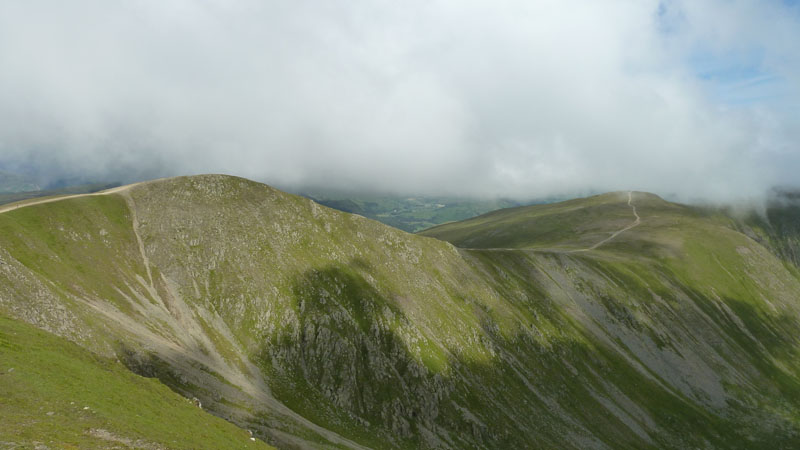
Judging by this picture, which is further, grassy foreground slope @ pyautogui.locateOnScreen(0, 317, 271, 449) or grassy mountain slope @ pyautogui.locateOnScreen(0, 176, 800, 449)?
grassy mountain slope @ pyautogui.locateOnScreen(0, 176, 800, 449)

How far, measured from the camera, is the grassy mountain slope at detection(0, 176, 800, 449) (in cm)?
7100

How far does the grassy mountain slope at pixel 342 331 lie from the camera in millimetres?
71000

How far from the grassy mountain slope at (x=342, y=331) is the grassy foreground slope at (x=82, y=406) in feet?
55.4

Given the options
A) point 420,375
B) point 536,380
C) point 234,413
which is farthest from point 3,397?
point 536,380

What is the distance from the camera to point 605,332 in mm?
159375

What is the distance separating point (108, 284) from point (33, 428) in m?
57.5

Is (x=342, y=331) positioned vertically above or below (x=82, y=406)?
above

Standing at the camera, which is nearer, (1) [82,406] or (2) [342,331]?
(1) [82,406]

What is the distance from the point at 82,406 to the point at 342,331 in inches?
2528

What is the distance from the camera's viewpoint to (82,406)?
35281mm

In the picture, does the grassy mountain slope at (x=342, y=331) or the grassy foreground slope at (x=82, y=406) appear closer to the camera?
the grassy foreground slope at (x=82, y=406)

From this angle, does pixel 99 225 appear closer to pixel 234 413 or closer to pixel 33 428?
pixel 234 413

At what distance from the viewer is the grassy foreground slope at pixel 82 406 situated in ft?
98.1

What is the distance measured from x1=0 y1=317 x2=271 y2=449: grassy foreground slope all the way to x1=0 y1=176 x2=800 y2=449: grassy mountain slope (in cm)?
1689
